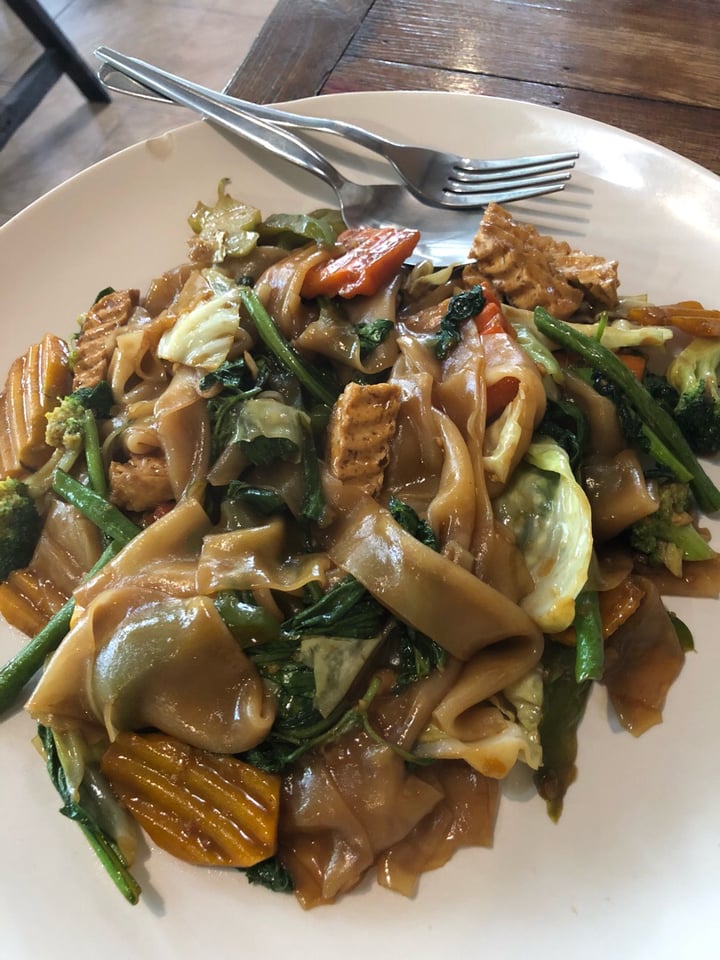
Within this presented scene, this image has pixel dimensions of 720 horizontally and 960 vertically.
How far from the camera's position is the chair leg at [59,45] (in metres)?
6.61

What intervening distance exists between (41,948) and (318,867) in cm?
78

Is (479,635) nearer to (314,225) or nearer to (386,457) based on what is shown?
(386,457)

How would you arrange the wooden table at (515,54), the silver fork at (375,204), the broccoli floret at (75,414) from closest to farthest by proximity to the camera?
the broccoli floret at (75,414) → the silver fork at (375,204) → the wooden table at (515,54)

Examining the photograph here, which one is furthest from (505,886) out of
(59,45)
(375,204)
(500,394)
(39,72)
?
(59,45)

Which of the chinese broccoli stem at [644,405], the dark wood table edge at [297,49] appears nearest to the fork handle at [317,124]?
the dark wood table edge at [297,49]

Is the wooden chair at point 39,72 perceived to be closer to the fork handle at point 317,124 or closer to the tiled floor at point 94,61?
the tiled floor at point 94,61

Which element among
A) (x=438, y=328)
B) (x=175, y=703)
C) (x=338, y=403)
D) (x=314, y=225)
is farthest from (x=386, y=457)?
(x=314, y=225)

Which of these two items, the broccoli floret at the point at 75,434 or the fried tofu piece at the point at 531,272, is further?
the fried tofu piece at the point at 531,272

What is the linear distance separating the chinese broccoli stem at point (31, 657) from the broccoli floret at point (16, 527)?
0.37 m

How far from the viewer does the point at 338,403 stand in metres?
2.53

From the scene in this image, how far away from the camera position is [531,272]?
9.41 ft

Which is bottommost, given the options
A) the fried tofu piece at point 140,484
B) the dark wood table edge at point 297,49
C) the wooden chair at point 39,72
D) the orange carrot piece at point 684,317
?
the orange carrot piece at point 684,317

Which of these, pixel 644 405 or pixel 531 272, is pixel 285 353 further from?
pixel 644 405

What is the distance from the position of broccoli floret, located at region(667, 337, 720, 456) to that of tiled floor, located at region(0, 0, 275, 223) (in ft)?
20.1
